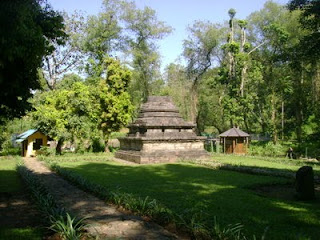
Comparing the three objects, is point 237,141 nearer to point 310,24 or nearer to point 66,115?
point 66,115

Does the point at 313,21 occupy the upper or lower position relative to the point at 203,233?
upper

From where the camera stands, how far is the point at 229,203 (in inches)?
332

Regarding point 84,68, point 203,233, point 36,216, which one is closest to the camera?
point 203,233

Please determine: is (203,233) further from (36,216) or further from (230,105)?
(230,105)

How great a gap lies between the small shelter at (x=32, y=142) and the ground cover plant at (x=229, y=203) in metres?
15.9

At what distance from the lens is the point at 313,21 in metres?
10.6


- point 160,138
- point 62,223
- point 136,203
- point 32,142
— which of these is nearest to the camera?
point 62,223

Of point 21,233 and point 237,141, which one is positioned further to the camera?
point 237,141

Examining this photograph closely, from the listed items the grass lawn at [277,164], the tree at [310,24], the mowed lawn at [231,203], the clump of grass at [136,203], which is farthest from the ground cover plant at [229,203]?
the tree at [310,24]

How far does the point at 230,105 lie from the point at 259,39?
40.3 ft

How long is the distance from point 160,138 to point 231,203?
13.1 m

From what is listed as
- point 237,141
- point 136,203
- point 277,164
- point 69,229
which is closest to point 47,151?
point 237,141

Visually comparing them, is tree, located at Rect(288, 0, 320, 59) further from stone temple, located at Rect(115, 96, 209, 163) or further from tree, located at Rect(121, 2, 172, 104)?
tree, located at Rect(121, 2, 172, 104)

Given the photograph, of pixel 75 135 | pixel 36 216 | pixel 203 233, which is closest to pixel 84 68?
pixel 75 135
